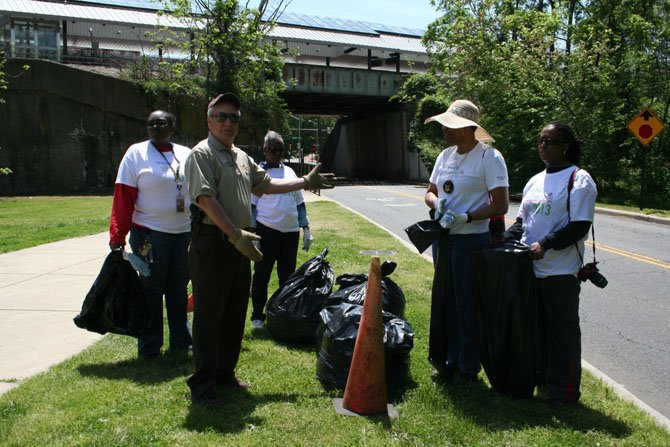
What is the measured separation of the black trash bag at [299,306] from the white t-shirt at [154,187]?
1030 millimetres

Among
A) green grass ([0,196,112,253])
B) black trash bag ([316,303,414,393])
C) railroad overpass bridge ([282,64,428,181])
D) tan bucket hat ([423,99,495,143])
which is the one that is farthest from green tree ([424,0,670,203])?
black trash bag ([316,303,414,393])

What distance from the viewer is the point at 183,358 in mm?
4633

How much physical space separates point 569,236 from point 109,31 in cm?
3699

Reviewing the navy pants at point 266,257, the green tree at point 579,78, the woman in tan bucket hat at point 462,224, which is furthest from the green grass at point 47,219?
Result: the green tree at point 579,78

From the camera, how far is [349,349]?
388cm

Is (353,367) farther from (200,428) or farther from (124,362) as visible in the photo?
(124,362)

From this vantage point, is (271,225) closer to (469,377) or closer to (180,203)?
(180,203)

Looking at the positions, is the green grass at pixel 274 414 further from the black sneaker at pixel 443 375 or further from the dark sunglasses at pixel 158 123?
the dark sunglasses at pixel 158 123

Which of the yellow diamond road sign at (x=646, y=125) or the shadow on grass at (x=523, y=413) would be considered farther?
the yellow diamond road sign at (x=646, y=125)

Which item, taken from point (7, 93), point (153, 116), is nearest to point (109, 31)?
point (7, 93)

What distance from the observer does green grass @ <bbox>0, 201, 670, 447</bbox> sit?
3.24 metres

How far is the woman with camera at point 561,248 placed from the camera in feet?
11.8

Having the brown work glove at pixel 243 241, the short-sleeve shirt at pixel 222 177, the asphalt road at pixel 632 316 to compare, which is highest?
the short-sleeve shirt at pixel 222 177

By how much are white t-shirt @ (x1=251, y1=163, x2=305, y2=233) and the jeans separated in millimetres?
971
